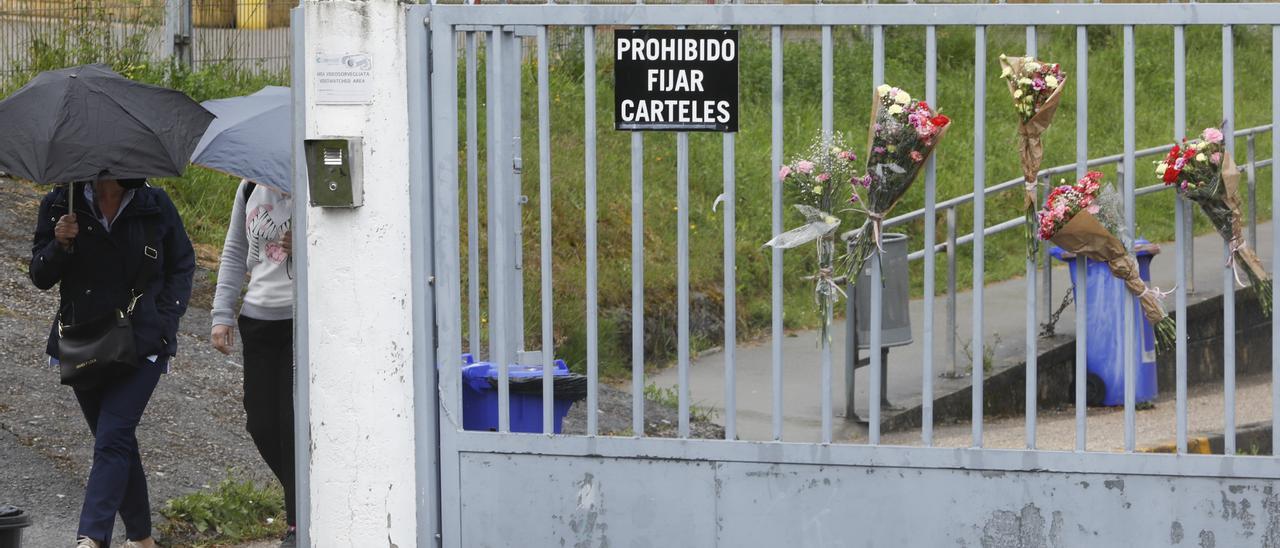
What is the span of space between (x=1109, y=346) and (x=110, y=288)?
5495 millimetres

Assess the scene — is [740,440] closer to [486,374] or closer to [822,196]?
[822,196]

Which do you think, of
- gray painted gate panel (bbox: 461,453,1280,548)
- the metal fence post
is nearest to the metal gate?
gray painted gate panel (bbox: 461,453,1280,548)

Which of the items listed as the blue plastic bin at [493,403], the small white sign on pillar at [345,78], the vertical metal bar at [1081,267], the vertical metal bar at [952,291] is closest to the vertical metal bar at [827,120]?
the vertical metal bar at [1081,267]

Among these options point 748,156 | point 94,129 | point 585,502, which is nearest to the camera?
point 585,502

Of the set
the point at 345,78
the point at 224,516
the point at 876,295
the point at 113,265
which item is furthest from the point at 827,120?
the point at 224,516

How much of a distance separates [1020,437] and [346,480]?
429cm

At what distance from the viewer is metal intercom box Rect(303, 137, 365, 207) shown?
16.1ft

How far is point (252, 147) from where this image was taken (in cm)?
560

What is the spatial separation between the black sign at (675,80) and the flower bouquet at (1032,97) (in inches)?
34.0

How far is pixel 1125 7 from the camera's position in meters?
4.45

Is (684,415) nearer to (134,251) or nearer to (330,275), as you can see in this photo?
(330,275)

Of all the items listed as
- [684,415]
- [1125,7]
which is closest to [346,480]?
[684,415]

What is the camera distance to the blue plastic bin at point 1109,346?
27.2 ft

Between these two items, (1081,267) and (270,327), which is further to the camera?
(270,327)
